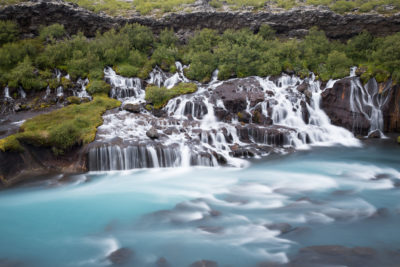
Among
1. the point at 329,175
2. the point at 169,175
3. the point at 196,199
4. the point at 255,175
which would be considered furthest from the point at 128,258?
the point at 329,175

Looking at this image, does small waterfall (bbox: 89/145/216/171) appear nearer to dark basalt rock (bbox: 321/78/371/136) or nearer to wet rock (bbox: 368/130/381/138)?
dark basalt rock (bbox: 321/78/371/136)

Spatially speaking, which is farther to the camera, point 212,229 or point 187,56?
point 187,56

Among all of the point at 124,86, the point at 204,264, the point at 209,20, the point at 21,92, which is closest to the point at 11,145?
the point at 21,92

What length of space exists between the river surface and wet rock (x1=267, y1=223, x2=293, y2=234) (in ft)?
0.18

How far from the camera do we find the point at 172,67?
79.9 feet

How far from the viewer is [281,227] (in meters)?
8.05

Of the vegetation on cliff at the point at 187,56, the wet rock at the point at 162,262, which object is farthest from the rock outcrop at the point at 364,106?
the wet rock at the point at 162,262

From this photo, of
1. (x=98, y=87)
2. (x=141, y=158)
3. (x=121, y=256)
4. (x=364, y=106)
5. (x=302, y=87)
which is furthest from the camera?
(x=302, y=87)

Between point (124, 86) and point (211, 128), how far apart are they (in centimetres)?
883

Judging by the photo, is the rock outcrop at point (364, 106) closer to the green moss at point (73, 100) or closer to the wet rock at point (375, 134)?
the wet rock at point (375, 134)

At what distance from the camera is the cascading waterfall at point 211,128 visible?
1411 cm

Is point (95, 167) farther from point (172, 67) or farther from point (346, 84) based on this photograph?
point (346, 84)

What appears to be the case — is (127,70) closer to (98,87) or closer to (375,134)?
(98,87)

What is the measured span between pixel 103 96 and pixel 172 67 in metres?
6.88
